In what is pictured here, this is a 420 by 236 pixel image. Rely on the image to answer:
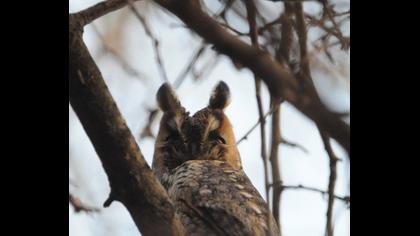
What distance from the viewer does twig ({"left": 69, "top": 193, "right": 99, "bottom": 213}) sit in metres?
1.57

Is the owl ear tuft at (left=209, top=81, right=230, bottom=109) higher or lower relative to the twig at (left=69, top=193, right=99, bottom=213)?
higher

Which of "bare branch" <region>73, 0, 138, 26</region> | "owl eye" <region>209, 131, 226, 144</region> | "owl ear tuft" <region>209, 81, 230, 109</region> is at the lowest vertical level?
"bare branch" <region>73, 0, 138, 26</region>

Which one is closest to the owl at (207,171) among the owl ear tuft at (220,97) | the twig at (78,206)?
the owl ear tuft at (220,97)

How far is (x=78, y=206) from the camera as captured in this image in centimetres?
158

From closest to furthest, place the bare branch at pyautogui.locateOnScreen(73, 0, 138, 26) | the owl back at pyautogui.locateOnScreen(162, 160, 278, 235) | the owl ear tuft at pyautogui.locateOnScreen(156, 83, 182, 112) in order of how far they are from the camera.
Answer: the bare branch at pyautogui.locateOnScreen(73, 0, 138, 26) < the owl back at pyautogui.locateOnScreen(162, 160, 278, 235) < the owl ear tuft at pyautogui.locateOnScreen(156, 83, 182, 112)

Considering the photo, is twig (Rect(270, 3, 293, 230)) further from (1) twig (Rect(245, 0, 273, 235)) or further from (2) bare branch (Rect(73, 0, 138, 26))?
(2) bare branch (Rect(73, 0, 138, 26))

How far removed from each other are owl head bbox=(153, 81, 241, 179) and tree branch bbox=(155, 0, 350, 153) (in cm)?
138

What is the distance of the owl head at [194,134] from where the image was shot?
2.39m

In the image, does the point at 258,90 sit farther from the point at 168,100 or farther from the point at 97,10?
the point at 168,100

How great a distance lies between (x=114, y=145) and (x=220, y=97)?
1304 mm

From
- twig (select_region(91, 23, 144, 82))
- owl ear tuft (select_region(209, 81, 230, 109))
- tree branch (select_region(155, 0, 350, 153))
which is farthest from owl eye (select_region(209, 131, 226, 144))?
tree branch (select_region(155, 0, 350, 153))

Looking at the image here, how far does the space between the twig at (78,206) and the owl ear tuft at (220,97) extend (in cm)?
88

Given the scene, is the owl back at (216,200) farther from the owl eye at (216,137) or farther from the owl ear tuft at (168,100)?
the owl ear tuft at (168,100)
